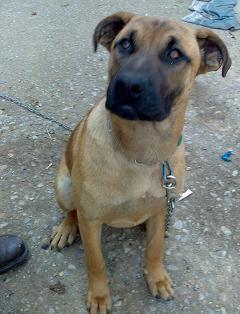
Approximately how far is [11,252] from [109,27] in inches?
60.0

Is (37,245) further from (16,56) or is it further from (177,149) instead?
(16,56)

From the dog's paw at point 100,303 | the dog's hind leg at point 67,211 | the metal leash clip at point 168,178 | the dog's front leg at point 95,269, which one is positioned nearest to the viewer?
the metal leash clip at point 168,178

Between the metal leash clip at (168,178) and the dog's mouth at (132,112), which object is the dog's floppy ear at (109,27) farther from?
the metal leash clip at (168,178)

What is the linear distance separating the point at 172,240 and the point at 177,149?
34.9 inches

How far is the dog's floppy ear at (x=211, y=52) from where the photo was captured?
2.54 metres

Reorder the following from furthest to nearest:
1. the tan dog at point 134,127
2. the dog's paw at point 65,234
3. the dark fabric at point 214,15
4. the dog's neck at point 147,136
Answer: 1. the dark fabric at point 214,15
2. the dog's paw at point 65,234
3. the dog's neck at point 147,136
4. the tan dog at point 134,127

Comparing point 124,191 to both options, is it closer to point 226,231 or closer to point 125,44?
point 125,44

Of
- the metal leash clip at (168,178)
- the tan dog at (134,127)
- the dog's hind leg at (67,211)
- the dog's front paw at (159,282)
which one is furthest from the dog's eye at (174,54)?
the dog's front paw at (159,282)

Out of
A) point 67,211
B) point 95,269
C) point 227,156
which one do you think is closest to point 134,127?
point 95,269

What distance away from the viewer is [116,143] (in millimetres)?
2529

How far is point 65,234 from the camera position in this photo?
321 centimetres

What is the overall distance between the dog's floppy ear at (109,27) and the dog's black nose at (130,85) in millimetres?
517

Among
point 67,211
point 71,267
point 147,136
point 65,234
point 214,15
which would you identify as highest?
point 147,136

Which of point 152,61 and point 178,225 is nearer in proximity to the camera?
point 152,61
